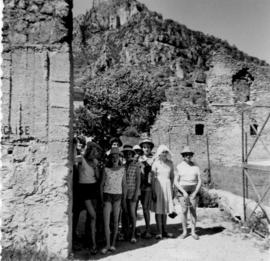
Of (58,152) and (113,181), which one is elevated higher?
(58,152)

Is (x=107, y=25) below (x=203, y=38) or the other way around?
the other way around

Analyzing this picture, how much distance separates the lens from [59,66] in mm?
4355

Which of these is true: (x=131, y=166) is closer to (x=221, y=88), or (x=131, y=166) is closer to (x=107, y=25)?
(x=221, y=88)

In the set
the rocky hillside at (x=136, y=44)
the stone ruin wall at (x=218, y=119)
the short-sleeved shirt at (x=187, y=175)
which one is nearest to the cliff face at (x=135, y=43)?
the rocky hillside at (x=136, y=44)

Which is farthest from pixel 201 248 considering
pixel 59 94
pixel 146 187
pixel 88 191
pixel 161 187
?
pixel 59 94

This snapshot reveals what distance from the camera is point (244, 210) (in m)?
6.41

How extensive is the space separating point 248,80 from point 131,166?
44.0ft

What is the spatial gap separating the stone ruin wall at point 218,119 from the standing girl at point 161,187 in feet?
33.9

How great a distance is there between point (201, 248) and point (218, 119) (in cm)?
1248

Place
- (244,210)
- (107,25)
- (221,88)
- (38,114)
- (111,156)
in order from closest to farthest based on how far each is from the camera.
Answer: (38,114) < (111,156) < (244,210) < (221,88) < (107,25)

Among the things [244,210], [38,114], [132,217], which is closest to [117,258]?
[132,217]

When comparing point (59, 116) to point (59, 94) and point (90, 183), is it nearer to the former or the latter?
point (59, 94)

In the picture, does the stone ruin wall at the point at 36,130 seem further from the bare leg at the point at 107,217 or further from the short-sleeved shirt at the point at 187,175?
the short-sleeved shirt at the point at 187,175

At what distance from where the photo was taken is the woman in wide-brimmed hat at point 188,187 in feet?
18.3
